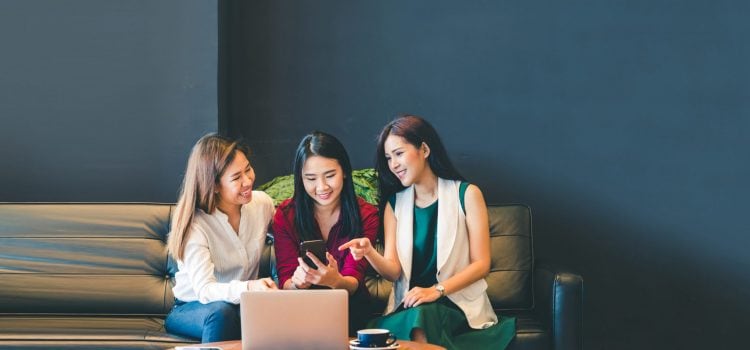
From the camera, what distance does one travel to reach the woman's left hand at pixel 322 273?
9.85ft

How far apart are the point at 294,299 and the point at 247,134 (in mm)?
2053

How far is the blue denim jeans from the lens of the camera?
3066 mm

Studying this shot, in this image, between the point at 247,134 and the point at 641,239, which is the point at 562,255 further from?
the point at 247,134

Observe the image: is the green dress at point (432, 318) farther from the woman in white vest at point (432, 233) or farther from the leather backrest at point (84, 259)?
the leather backrest at point (84, 259)

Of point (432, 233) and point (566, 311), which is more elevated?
point (432, 233)

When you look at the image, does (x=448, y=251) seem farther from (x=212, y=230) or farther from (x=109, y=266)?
(x=109, y=266)

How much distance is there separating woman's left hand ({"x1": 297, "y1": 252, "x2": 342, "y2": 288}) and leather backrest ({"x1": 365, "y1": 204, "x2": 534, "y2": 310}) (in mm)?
559

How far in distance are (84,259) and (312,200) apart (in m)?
0.98

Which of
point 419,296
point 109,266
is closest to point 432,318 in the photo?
point 419,296

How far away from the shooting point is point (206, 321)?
3.09m

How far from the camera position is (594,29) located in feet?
14.3

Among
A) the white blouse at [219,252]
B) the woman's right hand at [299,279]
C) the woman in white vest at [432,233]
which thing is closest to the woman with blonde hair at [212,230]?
the white blouse at [219,252]

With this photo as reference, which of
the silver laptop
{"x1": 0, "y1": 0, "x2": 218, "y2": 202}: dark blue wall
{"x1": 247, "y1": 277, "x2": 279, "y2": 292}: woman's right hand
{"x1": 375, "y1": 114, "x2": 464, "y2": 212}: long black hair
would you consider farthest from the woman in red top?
{"x1": 0, "y1": 0, "x2": 218, "y2": 202}: dark blue wall

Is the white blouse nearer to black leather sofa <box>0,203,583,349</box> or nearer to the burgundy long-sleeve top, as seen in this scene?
the burgundy long-sleeve top
